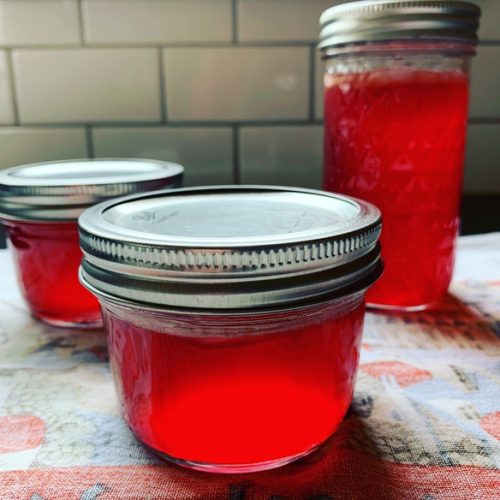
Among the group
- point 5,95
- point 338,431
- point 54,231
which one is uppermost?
point 5,95

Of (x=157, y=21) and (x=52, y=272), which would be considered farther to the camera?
(x=157, y=21)

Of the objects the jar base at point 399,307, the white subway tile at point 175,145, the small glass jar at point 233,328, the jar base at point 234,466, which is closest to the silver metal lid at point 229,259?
the small glass jar at point 233,328

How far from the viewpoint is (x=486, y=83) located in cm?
79

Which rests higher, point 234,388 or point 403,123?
point 403,123

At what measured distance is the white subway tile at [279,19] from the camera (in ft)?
2.49

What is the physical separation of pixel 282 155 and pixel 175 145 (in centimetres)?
14

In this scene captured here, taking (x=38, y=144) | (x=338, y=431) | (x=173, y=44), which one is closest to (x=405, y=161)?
(x=338, y=431)

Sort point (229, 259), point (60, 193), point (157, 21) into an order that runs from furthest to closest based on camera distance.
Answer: point (157, 21)
point (60, 193)
point (229, 259)

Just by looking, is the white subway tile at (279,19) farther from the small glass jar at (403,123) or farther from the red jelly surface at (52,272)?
the red jelly surface at (52,272)

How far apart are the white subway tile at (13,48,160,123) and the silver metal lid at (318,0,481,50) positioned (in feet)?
1.10

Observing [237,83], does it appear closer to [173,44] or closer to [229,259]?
[173,44]

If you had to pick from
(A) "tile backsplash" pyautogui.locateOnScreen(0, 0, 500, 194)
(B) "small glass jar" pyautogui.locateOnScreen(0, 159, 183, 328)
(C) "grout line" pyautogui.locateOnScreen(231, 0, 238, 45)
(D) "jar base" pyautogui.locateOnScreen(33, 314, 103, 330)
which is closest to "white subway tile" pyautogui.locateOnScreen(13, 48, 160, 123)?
(A) "tile backsplash" pyautogui.locateOnScreen(0, 0, 500, 194)

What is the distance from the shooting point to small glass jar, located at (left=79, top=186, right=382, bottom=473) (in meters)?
0.31

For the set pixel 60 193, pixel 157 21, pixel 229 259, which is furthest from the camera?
pixel 157 21
